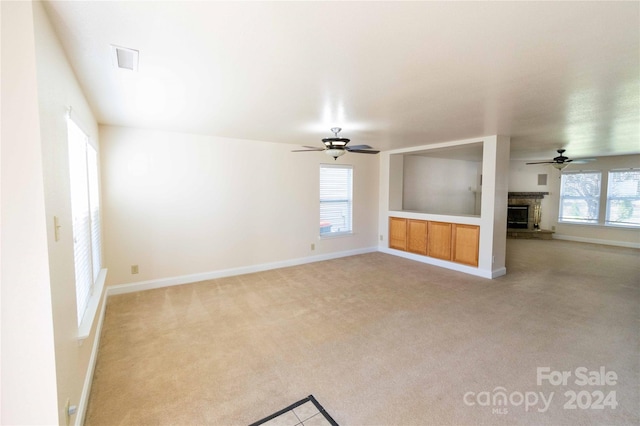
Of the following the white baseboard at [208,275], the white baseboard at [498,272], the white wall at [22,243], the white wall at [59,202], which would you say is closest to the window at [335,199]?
the white baseboard at [208,275]

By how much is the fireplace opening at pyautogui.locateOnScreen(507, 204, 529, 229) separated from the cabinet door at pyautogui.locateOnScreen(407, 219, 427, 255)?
4884 millimetres

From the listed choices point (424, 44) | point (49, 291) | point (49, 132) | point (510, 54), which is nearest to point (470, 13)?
point (424, 44)

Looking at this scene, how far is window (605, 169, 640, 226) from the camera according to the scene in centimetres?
714

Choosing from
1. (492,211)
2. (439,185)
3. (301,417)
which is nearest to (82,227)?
(301,417)

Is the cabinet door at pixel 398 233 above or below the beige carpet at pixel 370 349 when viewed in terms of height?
above

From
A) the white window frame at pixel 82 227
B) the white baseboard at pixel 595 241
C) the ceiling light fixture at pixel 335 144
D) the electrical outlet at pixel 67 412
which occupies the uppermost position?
the ceiling light fixture at pixel 335 144

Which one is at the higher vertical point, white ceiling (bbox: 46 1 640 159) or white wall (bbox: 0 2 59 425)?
→ white ceiling (bbox: 46 1 640 159)

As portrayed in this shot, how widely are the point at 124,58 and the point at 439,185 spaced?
25.0 feet

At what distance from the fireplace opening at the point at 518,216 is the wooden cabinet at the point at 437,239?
16.1 ft

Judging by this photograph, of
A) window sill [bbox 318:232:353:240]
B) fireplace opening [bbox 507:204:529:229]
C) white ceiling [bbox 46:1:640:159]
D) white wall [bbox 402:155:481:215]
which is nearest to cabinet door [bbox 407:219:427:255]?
white wall [bbox 402:155:481:215]

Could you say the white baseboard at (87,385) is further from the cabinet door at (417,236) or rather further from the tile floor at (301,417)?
the cabinet door at (417,236)

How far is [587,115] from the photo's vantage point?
3391mm

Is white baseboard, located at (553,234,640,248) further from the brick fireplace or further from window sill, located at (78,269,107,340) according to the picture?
window sill, located at (78,269,107,340)

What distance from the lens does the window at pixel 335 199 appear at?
6012 millimetres
